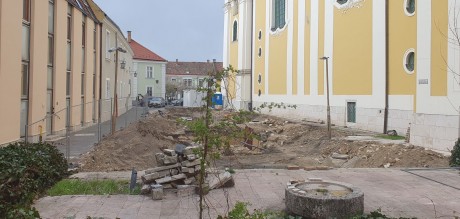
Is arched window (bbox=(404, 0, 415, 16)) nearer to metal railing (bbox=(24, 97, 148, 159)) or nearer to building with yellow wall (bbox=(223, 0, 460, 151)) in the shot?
building with yellow wall (bbox=(223, 0, 460, 151))

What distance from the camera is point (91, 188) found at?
8.23 meters

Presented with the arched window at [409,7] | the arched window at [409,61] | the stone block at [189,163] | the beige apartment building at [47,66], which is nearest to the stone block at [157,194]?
the stone block at [189,163]

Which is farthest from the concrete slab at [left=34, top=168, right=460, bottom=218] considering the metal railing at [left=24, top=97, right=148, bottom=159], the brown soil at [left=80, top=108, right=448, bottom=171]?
the metal railing at [left=24, top=97, right=148, bottom=159]

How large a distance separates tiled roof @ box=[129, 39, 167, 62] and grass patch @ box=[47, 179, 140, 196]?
5277 centimetres

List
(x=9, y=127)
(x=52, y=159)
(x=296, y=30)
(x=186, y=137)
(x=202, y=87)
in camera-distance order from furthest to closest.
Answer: (x=296, y=30) → (x=186, y=137) → (x=9, y=127) → (x=52, y=159) → (x=202, y=87)

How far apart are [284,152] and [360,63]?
659 centimetres

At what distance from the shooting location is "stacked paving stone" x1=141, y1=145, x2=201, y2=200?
7820 millimetres

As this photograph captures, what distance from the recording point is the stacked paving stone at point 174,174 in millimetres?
7820

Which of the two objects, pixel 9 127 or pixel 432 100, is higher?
pixel 432 100

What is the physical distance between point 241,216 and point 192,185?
396cm

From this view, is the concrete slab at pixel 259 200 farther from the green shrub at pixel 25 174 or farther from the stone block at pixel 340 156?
the stone block at pixel 340 156

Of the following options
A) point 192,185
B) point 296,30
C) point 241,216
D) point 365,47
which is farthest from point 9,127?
point 296,30

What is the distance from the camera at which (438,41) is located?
13289 millimetres

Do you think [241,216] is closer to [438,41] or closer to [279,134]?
[438,41]
